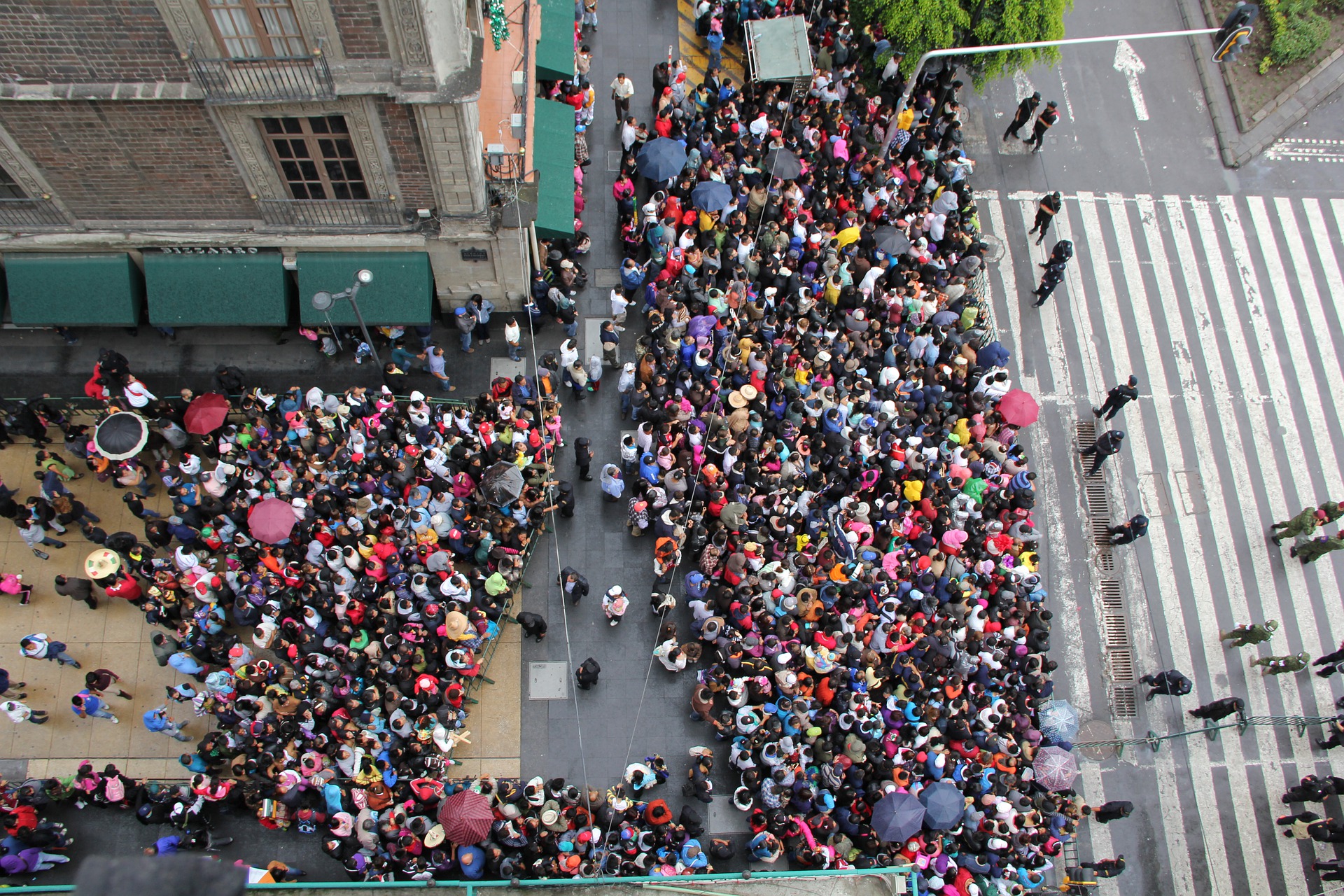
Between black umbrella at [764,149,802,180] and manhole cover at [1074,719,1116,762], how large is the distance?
15.6 meters

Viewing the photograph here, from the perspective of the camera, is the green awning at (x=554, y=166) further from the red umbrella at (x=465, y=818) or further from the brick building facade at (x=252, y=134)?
the red umbrella at (x=465, y=818)

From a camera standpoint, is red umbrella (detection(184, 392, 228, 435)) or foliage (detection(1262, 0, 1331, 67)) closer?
red umbrella (detection(184, 392, 228, 435))

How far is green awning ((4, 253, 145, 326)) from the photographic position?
22.6 m

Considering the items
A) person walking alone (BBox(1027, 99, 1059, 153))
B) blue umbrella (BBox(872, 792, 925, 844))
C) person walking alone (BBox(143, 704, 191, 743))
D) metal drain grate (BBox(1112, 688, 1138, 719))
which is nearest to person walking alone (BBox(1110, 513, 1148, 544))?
metal drain grate (BBox(1112, 688, 1138, 719))

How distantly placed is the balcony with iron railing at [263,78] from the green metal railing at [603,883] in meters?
14.0

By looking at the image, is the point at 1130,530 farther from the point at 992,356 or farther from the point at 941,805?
the point at 941,805

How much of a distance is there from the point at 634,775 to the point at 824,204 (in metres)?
15.0

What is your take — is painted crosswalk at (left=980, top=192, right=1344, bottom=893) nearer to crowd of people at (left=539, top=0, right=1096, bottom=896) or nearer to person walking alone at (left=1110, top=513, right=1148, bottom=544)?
person walking alone at (left=1110, top=513, right=1148, bottom=544)

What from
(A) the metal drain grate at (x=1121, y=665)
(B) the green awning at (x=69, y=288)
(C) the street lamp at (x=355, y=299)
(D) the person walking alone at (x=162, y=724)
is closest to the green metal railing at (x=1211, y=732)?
(A) the metal drain grate at (x=1121, y=665)

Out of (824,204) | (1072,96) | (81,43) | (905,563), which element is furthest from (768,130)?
(81,43)

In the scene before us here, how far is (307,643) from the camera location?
20.0 metres

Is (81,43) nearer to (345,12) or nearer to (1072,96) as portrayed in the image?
(345,12)

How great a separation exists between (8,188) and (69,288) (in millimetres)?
2577

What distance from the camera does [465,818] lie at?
728 inches
